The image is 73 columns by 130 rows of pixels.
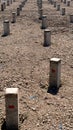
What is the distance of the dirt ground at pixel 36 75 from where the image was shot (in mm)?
6832

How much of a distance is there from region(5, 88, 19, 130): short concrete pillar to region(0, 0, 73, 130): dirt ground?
0.31m

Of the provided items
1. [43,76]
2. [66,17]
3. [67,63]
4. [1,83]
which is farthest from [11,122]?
[66,17]

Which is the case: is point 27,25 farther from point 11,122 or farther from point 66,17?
point 11,122

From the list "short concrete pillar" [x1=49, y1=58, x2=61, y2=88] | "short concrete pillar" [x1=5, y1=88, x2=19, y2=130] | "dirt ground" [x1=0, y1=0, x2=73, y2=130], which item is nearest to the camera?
"short concrete pillar" [x1=5, y1=88, x2=19, y2=130]

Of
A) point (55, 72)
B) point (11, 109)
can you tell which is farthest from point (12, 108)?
point (55, 72)

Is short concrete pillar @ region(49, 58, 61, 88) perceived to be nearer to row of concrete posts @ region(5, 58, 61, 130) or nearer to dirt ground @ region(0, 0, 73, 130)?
dirt ground @ region(0, 0, 73, 130)

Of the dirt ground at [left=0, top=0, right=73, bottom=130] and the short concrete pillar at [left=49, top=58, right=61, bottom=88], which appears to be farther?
the short concrete pillar at [left=49, top=58, right=61, bottom=88]

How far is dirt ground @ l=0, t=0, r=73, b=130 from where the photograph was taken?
6.83 metres

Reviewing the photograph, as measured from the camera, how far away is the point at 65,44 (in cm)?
1370

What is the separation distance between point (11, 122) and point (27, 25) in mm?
13120

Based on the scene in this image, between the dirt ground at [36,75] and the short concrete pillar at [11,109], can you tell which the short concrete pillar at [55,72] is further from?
the short concrete pillar at [11,109]

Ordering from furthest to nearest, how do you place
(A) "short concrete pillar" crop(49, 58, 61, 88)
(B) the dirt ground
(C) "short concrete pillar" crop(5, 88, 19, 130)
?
1. (A) "short concrete pillar" crop(49, 58, 61, 88)
2. (B) the dirt ground
3. (C) "short concrete pillar" crop(5, 88, 19, 130)

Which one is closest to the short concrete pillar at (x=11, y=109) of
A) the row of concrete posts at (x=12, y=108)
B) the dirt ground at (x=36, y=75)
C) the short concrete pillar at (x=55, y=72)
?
the row of concrete posts at (x=12, y=108)

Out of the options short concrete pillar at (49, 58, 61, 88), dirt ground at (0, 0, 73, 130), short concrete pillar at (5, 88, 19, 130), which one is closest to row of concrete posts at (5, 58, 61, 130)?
short concrete pillar at (5, 88, 19, 130)
